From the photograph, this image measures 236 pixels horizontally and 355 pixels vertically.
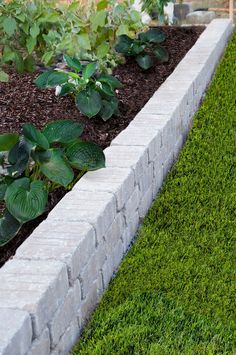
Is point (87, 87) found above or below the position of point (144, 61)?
above

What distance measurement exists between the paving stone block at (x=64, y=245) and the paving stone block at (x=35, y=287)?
5 cm

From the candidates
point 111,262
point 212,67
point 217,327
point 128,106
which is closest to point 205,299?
point 217,327

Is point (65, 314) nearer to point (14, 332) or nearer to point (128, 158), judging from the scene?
point (14, 332)

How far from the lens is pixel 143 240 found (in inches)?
149

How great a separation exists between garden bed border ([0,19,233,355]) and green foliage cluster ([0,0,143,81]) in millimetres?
806

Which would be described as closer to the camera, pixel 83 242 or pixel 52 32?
pixel 83 242

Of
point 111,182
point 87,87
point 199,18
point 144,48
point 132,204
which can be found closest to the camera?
point 111,182

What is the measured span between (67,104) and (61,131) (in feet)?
4.43

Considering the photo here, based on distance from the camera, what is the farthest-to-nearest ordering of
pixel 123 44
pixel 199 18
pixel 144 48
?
1. pixel 199 18
2. pixel 144 48
3. pixel 123 44

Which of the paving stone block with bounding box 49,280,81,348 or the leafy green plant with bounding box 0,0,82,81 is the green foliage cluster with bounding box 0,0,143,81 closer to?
the leafy green plant with bounding box 0,0,82,81

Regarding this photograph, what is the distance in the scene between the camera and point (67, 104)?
486 centimetres

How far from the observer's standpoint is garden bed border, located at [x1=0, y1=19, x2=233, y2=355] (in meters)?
2.53

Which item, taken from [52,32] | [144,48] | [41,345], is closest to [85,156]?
[41,345]

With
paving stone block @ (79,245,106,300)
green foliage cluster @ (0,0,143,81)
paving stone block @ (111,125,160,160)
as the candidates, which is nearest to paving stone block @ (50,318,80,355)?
paving stone block @ (79,245,106,300)
